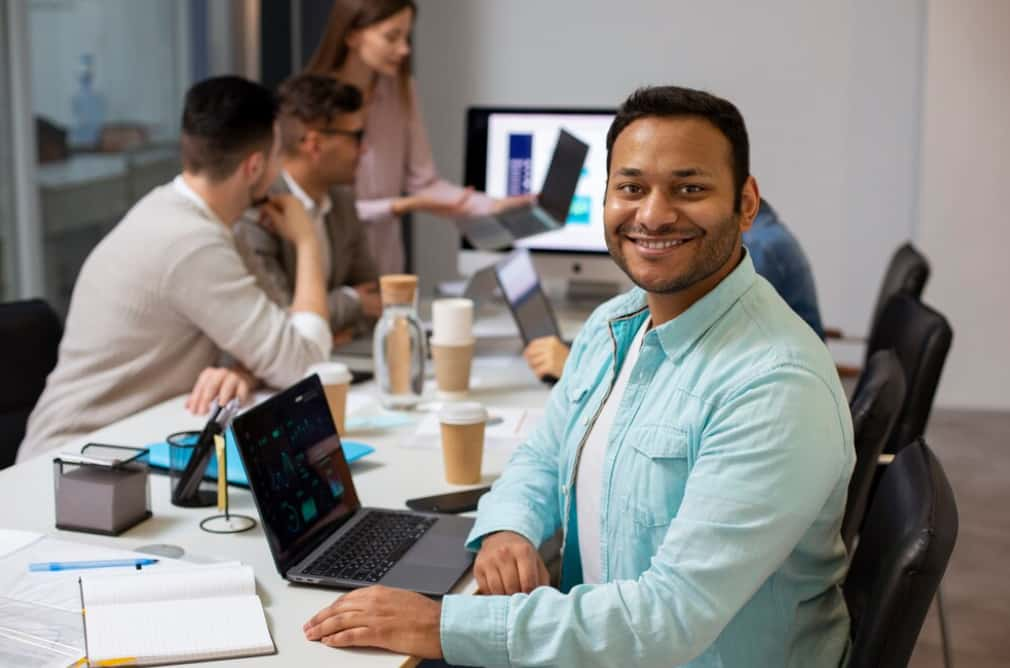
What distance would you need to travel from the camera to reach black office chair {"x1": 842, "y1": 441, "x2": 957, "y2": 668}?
3.85ft

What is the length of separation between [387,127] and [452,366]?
157cm

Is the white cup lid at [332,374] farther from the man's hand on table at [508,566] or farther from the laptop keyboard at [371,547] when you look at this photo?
the man's hand on table at [508,566]

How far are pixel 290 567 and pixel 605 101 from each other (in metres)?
4.01

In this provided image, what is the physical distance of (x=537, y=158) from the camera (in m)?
3.56

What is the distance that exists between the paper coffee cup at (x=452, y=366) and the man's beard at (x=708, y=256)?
1.06m

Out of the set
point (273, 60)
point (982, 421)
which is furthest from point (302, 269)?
point (982, 421)

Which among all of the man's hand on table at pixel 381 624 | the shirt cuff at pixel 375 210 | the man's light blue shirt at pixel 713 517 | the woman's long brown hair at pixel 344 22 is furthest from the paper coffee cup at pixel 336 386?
the woman's long brown hair at pixel 344 22

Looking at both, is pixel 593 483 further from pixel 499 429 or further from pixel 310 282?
pixel 310 282

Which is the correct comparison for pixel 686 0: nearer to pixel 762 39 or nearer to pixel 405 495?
pixel 762 39

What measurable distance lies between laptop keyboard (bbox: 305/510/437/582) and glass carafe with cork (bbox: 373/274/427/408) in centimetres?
67

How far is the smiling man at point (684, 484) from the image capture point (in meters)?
1.24

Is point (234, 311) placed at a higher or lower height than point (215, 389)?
higher

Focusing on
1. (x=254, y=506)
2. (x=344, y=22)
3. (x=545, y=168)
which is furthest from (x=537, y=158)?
(x=254, y=506)

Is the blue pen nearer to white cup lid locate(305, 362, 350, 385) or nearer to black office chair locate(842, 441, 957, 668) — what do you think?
white cup lid locate(305, 362, 350, 385)
